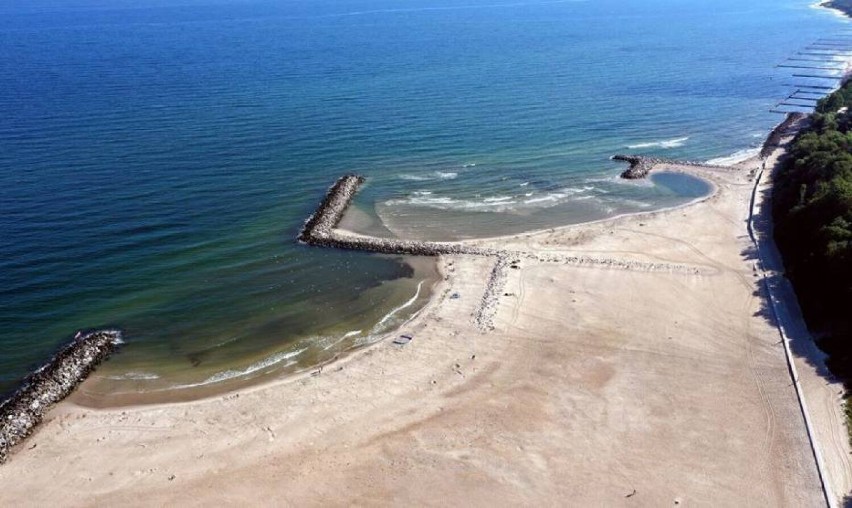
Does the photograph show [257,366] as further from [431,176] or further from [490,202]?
[431,176]

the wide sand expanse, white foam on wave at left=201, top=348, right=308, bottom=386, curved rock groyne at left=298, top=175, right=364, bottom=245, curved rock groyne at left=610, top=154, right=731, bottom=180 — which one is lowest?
the wide sand expanse

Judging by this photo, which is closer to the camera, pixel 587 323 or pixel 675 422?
pixel 675 422

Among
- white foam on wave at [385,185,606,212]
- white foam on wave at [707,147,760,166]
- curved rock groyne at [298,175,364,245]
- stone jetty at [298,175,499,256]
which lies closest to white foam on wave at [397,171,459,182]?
white foam on wave at [385,185,606,212]

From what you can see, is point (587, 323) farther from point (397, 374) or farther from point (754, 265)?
point (754, 265)

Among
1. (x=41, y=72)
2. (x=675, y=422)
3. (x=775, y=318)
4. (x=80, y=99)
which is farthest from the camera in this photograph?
(x=41, y=72)

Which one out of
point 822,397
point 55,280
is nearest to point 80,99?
point 55,280

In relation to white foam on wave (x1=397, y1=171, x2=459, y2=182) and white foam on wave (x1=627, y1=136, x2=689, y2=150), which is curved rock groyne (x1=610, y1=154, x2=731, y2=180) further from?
white foam on wave (x1=397, y1=171, x2=459, y2=182)

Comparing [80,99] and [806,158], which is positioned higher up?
[80,99]

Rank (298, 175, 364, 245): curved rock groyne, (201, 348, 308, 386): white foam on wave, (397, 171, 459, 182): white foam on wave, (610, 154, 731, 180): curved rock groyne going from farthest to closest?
(610, 154, 731, 180): curved rock groyne
(397, 171, 459, 182): white foam on wave
(298, 175, 364, 245): curved rock groyne
(201, 348, 308, 386): white foam on wave
